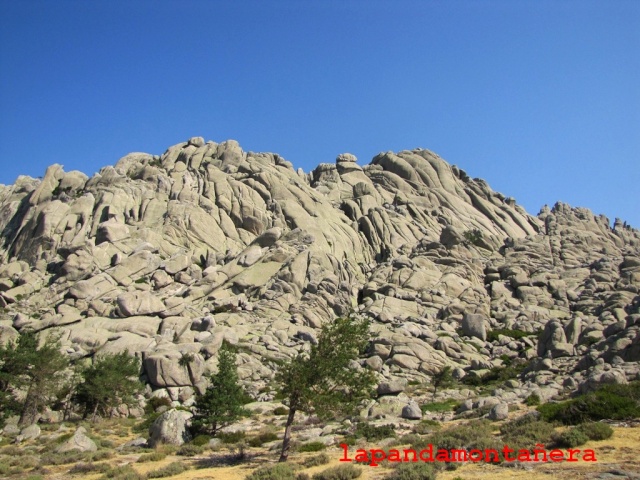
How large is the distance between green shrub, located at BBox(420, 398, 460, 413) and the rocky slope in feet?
11.8

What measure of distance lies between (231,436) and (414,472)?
64.2 feet

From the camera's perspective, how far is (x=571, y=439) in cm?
2152

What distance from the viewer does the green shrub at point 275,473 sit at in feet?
66.9

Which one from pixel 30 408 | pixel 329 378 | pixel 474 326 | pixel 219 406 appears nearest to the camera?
pixel 329 378

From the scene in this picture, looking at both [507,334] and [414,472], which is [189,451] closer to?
[414,472]

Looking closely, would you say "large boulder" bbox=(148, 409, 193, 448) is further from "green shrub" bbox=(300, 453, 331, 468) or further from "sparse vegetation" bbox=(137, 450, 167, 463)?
"green shrub" bbox=(300, 453, 331, 468)

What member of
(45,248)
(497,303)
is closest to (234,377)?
(497,303)

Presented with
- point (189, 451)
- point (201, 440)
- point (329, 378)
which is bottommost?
point (189, 451)

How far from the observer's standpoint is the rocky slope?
59312 mm

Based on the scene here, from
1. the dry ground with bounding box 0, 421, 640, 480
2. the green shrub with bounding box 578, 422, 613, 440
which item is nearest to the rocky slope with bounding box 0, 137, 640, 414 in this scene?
the green shrub with bounding box 578, 422, 613, 440

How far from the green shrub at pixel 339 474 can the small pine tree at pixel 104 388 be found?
31.5 meters

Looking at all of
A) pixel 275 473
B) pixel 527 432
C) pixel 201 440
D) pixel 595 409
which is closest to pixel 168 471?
pixel 275 473

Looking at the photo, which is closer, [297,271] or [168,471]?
[168,471]

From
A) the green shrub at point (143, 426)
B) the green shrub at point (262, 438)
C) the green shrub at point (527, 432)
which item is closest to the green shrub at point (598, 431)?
the green shrub at point (527, 432)
